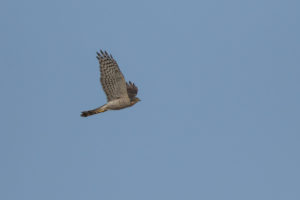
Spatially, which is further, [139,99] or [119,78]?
[139,99]

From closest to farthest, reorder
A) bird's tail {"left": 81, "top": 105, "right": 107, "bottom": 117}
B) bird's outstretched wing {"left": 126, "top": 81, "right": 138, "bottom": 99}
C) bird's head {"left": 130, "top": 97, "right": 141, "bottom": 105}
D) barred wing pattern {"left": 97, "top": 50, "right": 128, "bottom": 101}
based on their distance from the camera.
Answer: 1. barred wing pattern {"left": 97, "top": 50, "right": 128, "bottom": 101}
2. bird's tail {"left": 81, "top": 105, "right": 107, "bottom": 117}
3. bird's head {"left": 130, "top": 97, "right": 141, "bottom": 105}
4. bird's outstretched wing {"left": 126, "top": 81, "right": 138, "bottom": 99}

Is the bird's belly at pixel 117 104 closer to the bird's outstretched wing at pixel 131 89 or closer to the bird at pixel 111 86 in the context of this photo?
the bird at pixel 111 86

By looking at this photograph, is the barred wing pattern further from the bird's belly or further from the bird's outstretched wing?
the bird's outstretched wing

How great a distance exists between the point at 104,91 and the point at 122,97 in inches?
27.2

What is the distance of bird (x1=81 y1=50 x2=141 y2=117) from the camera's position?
25.2 metres

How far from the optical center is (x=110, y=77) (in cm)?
2525

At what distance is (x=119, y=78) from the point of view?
2522cm

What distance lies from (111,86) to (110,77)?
42cm

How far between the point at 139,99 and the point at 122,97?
47.0 inches

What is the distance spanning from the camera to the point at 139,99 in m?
26.9

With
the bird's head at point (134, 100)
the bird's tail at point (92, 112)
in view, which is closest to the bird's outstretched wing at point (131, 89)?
the bird's head at point (134, 100)

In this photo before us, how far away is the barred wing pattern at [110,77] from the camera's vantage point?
25.1 meters

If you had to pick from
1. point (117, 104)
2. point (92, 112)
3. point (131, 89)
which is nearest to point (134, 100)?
point (117, 104)

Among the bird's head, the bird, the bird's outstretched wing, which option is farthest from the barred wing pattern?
the bird's outstretched wing
